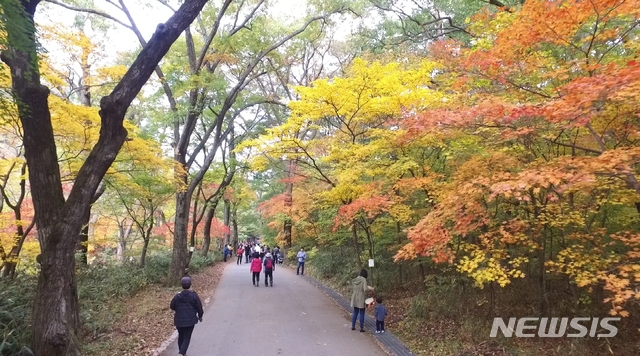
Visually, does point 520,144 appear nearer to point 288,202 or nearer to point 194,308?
point 194,308

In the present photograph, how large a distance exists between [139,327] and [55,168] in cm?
417

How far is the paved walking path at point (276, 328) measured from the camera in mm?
7000

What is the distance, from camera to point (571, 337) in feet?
22.6

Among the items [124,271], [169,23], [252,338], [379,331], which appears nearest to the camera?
[169,23]

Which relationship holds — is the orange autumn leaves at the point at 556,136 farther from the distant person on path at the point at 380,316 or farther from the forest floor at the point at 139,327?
the forest floor at the point at 139,327

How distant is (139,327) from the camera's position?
27.3 ft

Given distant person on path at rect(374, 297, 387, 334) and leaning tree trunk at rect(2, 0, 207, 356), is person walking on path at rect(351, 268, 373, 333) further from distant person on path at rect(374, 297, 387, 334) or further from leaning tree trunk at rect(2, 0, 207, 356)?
leaning tree trunk at rect(2, 0, 207, 356)

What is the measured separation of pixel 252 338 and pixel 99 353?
2731 millimetres

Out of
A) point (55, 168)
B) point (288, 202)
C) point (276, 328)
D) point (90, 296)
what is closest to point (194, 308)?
point (276, 328)

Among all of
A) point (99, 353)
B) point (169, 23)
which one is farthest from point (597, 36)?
point (99, 353)

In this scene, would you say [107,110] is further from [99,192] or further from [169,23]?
[99,192]

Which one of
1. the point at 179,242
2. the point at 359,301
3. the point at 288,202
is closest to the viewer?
the point at 359,301

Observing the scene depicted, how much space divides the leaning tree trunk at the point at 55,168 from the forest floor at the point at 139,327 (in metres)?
0.87

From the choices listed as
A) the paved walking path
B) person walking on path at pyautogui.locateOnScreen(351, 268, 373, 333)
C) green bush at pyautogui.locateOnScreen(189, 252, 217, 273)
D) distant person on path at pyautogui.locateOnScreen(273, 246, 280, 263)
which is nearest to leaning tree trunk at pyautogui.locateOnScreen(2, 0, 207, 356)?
the paved walking path
